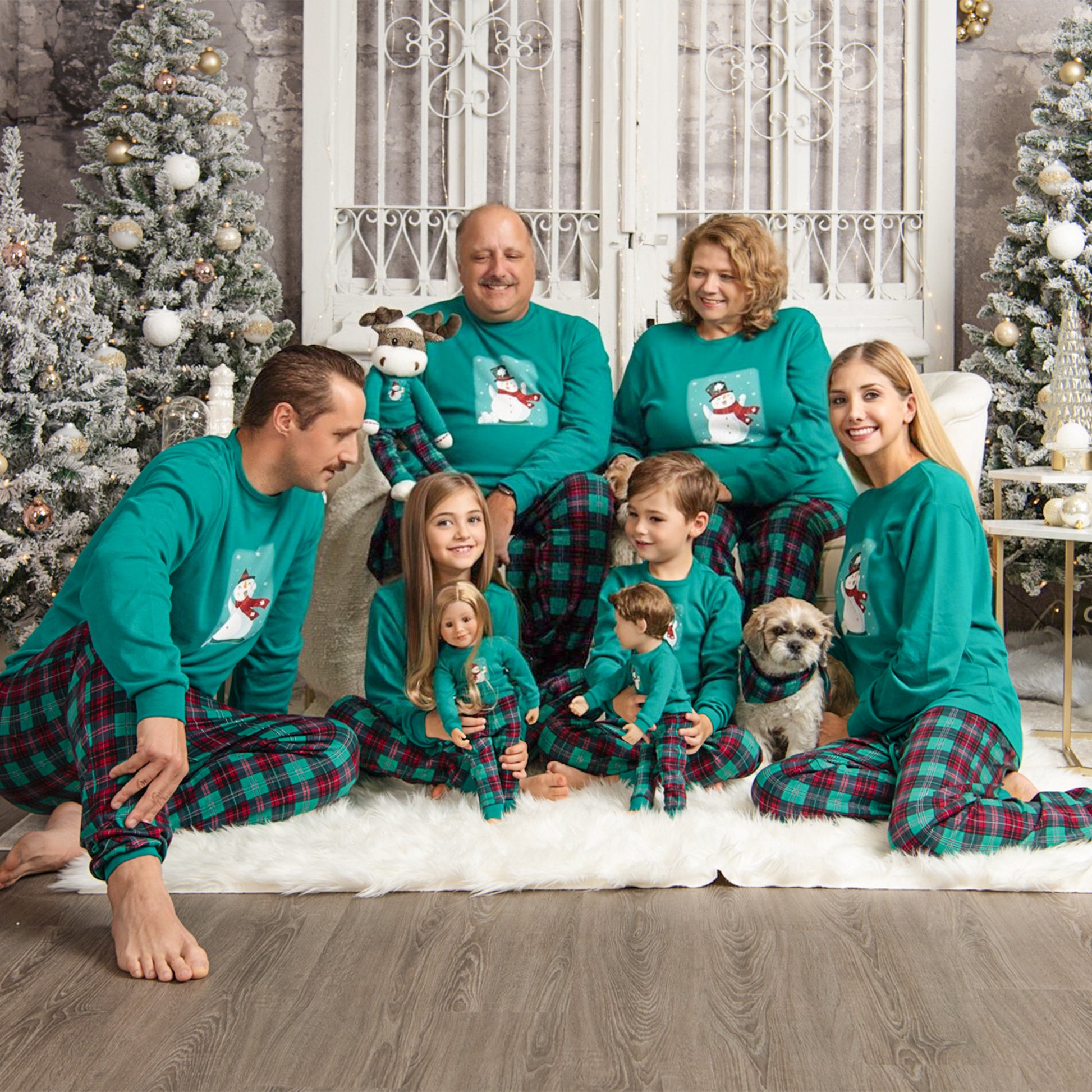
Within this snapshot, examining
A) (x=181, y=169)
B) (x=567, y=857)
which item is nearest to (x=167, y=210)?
(x=181, y=169)

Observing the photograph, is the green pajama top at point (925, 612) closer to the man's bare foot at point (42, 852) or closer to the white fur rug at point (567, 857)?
the white fur rug at point (567, 857)

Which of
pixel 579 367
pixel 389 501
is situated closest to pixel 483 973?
pixel 389 501

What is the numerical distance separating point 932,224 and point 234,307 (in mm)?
2365

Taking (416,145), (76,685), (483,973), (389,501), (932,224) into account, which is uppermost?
(416,145)

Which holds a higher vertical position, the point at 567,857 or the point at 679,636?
the point at 679,636

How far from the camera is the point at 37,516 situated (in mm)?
3326

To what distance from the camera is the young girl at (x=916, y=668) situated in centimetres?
208

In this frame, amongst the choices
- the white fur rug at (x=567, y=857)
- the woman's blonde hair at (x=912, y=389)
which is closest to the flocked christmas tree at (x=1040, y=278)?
the woman's blonde hair at (x=912, y=389)

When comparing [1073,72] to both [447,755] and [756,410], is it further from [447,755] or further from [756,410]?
[447,755]

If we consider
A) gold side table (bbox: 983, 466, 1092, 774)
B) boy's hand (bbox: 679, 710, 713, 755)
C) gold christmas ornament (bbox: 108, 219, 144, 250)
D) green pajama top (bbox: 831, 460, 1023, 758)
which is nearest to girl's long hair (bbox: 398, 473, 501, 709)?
boy's hand (bbox: 679, 710, 713, 755)

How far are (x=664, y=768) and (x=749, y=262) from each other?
125 centimetres

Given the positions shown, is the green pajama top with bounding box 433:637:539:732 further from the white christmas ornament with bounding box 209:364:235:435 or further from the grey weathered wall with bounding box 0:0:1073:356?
the grey weathered wall with bounding box 0:0:1073:356

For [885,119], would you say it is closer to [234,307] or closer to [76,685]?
[234,307]

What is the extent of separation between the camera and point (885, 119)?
4418 mm
